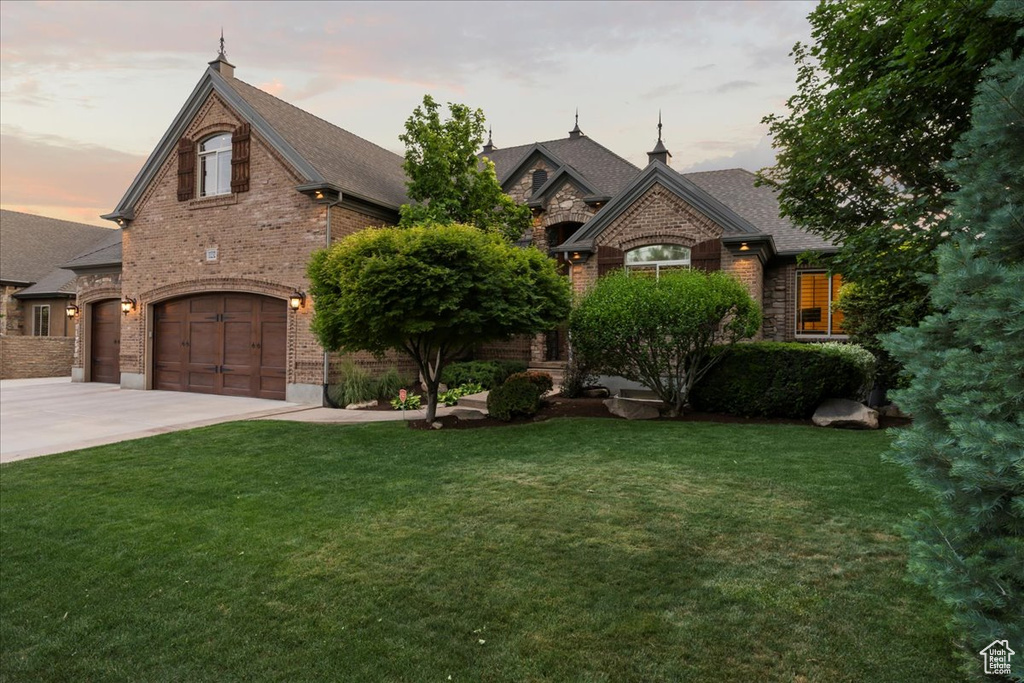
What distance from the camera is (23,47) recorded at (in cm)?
1181

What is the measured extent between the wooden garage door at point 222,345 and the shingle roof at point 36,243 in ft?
39.7

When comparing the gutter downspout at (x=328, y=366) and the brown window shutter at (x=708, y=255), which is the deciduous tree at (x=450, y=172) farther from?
the brown window shutter at (x=708, y=255)

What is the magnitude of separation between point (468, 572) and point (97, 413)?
11.9m

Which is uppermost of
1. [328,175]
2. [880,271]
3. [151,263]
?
[328,175]

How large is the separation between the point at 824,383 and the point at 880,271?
4364mm

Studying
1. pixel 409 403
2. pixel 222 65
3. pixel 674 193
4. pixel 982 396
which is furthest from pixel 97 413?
pixel 982 396

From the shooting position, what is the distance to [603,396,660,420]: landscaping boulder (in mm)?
9977

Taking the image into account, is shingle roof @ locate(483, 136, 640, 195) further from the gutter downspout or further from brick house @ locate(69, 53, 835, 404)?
the gutter downspout

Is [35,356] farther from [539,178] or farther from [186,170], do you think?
[539,178]

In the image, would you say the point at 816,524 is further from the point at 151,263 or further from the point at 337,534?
the point at 151,263

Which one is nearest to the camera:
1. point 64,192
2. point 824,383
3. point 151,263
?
point 824,383

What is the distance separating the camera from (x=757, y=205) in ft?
54.5

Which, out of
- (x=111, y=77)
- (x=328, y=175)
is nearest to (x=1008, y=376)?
(x=328, y=175)

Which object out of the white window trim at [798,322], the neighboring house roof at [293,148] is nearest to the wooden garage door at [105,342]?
the neighboring house roof at [293,148]
